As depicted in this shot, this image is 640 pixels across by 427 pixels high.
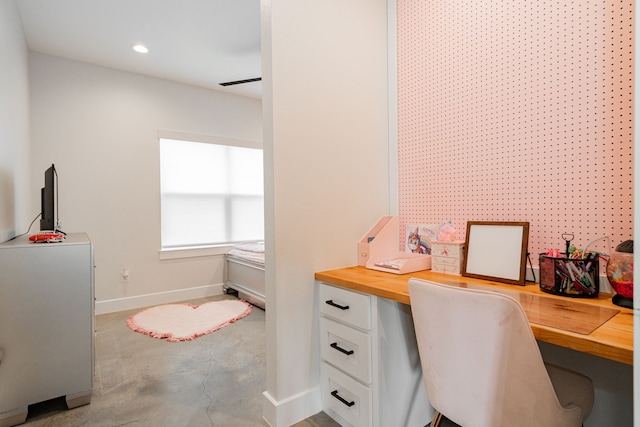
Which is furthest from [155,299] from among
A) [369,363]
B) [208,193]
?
[369,363]

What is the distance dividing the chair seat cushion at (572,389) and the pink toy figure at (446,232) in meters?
0.71

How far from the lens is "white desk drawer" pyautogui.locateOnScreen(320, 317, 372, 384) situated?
153 cm

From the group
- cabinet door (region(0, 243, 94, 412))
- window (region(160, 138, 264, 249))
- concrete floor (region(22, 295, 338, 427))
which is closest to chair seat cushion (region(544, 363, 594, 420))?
concrete floor (region(22, 295, 338, 427))

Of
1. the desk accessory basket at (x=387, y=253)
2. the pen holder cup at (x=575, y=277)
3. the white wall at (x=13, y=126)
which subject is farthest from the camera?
the white wall at (x=13, y=126)

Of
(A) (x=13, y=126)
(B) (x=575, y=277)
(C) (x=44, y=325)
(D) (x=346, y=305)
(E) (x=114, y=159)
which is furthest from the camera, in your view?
(E) (x=114, y=159)

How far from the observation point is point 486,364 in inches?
38.7

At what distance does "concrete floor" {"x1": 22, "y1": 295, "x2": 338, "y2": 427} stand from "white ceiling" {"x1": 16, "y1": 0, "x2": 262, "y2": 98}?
2790 mm

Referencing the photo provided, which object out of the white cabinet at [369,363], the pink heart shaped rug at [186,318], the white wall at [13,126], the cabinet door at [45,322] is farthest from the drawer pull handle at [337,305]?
the white wall at [13,126]

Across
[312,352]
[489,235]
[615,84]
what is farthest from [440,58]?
[312,352]

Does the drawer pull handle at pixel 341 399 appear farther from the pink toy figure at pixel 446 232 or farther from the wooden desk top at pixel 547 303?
the pink toy figure at pixel 446 232

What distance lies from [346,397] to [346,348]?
24cm

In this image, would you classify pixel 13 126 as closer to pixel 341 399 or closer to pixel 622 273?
pixel 341 399

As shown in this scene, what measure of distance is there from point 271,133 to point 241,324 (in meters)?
2.27

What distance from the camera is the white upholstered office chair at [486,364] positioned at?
0.92 meters
